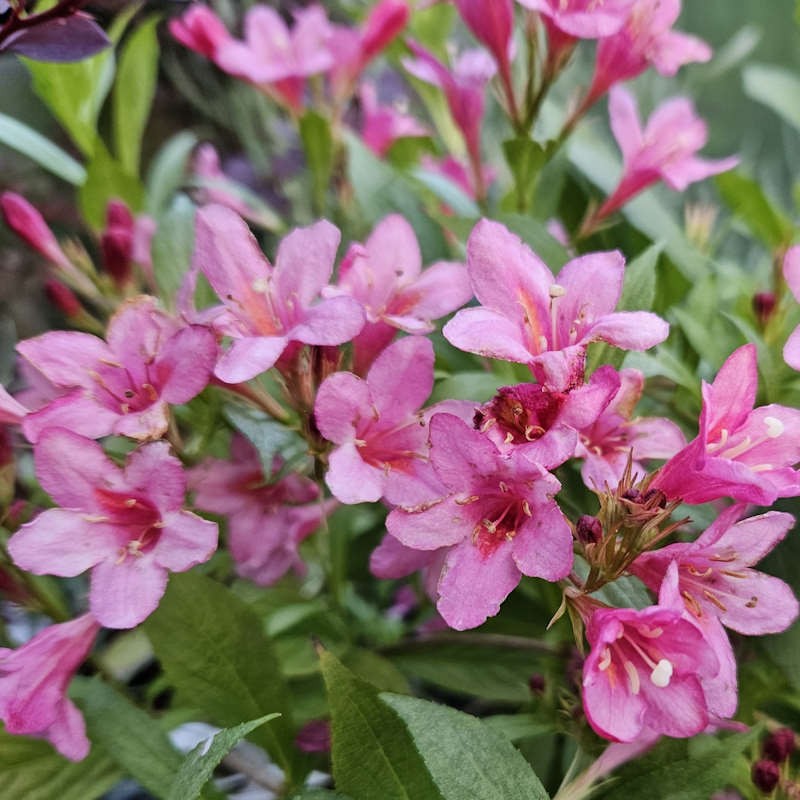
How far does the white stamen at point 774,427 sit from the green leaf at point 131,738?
0.38m

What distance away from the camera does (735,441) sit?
1.43ft

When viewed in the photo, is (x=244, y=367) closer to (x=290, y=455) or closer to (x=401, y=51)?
(x=290, y=455)

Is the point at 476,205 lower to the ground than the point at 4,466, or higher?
lower

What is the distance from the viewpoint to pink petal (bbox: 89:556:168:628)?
424mm

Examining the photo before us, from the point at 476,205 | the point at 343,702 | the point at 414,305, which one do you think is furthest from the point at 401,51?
the point at 343,702

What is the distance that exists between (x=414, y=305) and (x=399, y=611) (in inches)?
17.9

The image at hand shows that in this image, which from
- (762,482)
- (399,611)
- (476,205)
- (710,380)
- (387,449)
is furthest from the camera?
(399,611)

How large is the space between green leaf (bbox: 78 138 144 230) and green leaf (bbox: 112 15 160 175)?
2 centimetres

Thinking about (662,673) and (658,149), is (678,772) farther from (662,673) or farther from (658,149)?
(658,149)

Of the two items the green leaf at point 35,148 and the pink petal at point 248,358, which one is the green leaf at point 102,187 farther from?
the pink petal at point 248,358

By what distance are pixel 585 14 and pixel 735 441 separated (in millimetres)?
302

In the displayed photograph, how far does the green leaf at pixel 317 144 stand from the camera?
80 centimetres

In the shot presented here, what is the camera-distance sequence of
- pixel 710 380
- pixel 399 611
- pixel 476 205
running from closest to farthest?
pixel 710 380
pixel 476 205
pixel 399 611

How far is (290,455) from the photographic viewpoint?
0.53 meters
